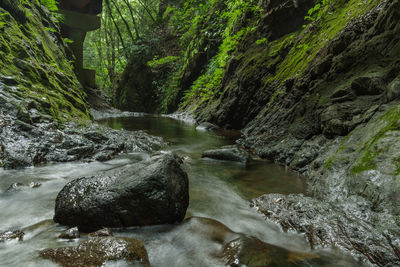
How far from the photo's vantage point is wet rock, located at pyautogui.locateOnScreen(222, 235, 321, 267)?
197cm

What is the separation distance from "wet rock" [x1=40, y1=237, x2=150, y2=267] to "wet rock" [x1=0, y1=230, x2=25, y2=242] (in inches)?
17.6

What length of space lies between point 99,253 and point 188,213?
121 centimetres

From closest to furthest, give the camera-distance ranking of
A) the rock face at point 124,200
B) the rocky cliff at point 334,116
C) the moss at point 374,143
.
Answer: the rocky cliff at point 334,116 → the rock face at point 124,200 → the moss at point 374,143

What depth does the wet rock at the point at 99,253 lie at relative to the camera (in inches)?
72.2

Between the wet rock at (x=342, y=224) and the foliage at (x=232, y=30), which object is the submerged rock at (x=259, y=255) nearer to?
the wet rock at (x=342, y=224)

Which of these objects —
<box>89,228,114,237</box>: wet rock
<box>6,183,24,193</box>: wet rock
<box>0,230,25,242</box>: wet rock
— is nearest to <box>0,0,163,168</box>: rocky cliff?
<box>6,183,24,193</box>: wet rock

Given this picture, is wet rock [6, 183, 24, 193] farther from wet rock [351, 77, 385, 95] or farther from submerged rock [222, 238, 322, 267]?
wet rock [351, 77, 385, 95]

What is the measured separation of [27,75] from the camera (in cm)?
583

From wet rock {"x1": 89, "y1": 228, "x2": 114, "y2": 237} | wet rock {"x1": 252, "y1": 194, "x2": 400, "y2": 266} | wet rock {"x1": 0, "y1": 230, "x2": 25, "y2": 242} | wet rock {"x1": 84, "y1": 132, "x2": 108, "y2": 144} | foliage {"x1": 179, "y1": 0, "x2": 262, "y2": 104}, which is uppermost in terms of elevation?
foliage {"x1": 179, "y1": 0, "x2": 262, "y2": 104}

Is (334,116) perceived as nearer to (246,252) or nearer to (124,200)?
(246,252)

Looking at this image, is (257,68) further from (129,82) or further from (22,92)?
(129,82)

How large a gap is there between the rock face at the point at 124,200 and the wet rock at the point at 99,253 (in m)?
0.44

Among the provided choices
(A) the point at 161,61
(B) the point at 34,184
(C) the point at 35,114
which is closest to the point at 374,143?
(B) the point at 34,184

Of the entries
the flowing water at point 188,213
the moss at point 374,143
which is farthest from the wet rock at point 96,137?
the moss at point 374,143
